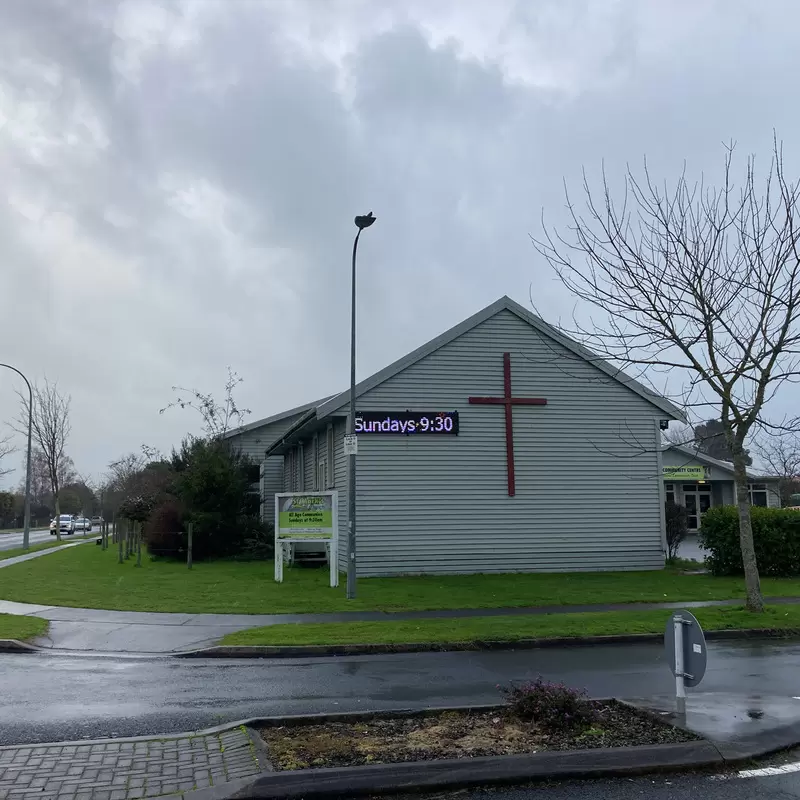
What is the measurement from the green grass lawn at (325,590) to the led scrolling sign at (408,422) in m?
3.81

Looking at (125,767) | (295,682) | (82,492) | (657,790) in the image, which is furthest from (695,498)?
(82,492)

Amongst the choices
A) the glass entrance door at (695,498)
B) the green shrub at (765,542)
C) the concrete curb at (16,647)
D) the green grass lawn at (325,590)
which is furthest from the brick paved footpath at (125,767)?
the glass entrance door at (695,498)

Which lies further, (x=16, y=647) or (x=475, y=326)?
(x=475, y=326)

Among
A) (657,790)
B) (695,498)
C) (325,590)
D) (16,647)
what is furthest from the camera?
(695,498)

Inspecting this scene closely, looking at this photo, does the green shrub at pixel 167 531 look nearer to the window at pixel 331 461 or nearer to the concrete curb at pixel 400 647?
the window at pixel 331 461

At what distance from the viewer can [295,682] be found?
935 cm

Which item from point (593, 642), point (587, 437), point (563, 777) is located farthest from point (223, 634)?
point (587, 437)

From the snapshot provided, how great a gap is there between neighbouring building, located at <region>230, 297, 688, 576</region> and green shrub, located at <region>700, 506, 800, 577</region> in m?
1.78

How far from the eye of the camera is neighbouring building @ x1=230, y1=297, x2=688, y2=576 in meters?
21.5

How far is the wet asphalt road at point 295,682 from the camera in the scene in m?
7.55

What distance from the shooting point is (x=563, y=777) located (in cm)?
571

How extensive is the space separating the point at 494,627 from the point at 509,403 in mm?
10263

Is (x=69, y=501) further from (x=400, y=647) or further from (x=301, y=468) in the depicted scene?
(x=400, y=647)

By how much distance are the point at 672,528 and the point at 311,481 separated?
484 inches
